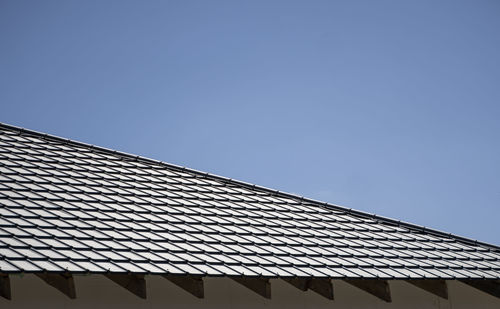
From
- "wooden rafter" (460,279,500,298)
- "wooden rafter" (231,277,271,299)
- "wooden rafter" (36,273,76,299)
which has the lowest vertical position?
"wooden rafter" (36,273,76,299)

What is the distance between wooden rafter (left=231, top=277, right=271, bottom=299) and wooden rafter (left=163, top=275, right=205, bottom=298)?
0.64 m

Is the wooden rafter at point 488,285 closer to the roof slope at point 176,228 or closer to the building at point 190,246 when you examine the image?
the building at point 190,246

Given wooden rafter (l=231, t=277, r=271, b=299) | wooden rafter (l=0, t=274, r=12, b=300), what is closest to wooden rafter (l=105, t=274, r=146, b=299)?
wooden rafter (l=0, t=274, r=12, b=300)

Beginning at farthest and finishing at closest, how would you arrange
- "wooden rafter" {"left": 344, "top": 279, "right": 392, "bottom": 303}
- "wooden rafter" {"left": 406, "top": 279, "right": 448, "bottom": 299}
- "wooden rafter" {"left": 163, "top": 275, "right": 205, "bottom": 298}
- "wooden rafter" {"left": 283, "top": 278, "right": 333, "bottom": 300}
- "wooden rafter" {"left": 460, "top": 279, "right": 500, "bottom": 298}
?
"wooden rafter" {"left": 460, "top": 279, "right": 500, "bottom": 298}, "wooden rafter" {"left": 406, "top": 279, "right": 448, "bottom": 299}, "wooden rafter" {"left": 344, "top": 279, "right": 392, "bottom": 303}, "wooden rafter" {"left": 283, "top": 278, "right": 333, "bottom": 300}, "wooden rafter" {"left": 163, "top": 275, "right": 205, "bottom": 298}

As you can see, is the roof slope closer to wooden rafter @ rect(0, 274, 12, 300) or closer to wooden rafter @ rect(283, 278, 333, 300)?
wooden rafter @ rect(283, 278, 333, 300)

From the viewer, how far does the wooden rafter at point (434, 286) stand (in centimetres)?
1153

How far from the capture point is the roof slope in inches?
361

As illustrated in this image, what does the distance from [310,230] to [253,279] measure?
260cm

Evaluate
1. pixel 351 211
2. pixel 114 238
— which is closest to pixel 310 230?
pixel 351 211

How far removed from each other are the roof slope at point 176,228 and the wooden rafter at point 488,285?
0.51 feet

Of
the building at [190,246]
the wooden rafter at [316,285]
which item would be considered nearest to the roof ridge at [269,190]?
the building at [190,246]

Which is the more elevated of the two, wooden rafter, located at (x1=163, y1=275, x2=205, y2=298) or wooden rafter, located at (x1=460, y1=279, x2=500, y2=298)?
wooden rafter, located at (x1=460, y1=279, x2=500, y2=298)

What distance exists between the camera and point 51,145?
1384 centimetres

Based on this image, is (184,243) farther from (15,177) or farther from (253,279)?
(15,177)
